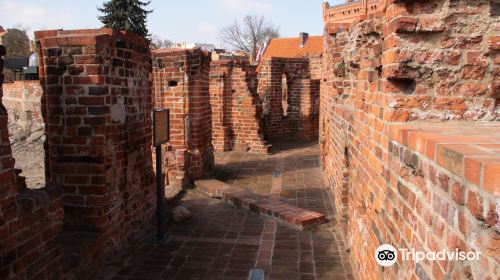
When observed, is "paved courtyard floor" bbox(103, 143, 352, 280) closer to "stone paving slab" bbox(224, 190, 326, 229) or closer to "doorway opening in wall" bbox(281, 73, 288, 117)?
"stone paving slab" bbox(224, 190, 326, 229)

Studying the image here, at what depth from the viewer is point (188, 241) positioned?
4945 mm

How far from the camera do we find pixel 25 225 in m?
2.88

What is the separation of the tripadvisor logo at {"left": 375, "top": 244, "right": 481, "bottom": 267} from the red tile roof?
34027mm

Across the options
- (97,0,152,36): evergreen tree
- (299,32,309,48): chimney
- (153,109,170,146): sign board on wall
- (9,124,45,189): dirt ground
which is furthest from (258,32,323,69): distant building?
(153,109,170,146): sign board on wall

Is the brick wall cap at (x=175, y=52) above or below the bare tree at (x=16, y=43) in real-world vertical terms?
below

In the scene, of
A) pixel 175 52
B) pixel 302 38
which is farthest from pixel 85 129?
pixel 302 38

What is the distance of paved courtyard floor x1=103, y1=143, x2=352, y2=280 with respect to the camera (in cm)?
412

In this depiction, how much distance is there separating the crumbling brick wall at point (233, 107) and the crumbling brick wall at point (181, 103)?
404 cm

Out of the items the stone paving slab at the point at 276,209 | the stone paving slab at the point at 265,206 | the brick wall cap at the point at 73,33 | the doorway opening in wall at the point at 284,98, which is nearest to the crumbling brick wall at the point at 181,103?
the stone paving slab at the point at 265,206

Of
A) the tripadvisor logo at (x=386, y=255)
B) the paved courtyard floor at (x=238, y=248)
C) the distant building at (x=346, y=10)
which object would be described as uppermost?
the distant building at (x=346, y=10)

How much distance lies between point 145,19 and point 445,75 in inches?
1197

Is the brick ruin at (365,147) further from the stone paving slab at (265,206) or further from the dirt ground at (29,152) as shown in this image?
the dirt ground at (29,152)

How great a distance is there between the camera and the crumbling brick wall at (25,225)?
2.65 m

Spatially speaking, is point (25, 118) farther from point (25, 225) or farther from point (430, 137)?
point (430, 137)
